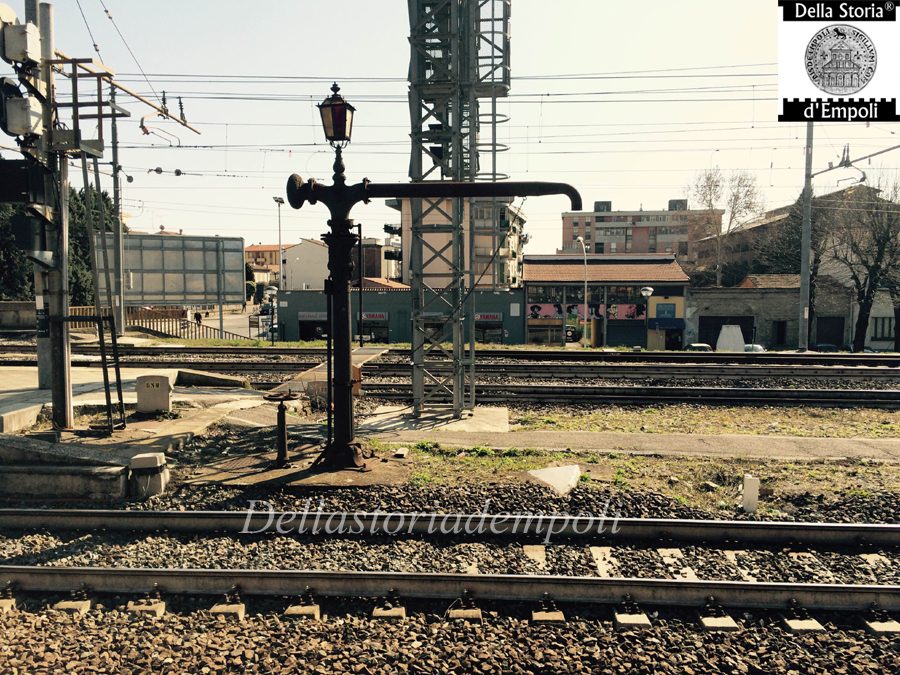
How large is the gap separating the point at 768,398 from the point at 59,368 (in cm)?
1428

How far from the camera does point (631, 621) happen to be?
17.8 feet

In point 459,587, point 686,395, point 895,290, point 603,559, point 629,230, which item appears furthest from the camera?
point 629,230

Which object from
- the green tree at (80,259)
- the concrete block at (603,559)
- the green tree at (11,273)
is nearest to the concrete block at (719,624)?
the concrete block at (603,559)

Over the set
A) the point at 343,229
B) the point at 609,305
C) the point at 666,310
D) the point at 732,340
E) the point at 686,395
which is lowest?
the point at 686,395

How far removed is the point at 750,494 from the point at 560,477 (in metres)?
2.32

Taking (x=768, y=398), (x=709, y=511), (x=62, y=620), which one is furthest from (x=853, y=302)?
(x=62, y=620)

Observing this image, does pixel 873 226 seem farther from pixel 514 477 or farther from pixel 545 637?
pixel 545 637

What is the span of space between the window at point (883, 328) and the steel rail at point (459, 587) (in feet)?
151

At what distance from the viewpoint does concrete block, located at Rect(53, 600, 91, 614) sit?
19.0 feet

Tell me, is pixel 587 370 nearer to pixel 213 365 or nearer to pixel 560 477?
pixel 560 477

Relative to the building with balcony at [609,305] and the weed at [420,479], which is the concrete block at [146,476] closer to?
the weed at [420,479]

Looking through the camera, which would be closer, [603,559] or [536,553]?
[603,559]

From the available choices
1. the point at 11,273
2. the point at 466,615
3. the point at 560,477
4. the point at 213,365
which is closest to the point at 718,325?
the point at 213,365

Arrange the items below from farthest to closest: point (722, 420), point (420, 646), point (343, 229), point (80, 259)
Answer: point (80, 259), point (722, 420), point (343, 229), point (420, 646)
